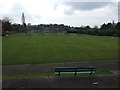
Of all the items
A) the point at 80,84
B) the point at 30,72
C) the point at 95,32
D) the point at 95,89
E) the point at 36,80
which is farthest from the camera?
the point at 95,32

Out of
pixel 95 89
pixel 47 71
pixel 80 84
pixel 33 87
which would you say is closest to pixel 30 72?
pixel 47 71

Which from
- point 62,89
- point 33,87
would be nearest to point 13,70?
point 33,87

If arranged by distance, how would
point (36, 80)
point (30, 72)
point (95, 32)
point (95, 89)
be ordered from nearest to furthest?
point (95, 89), point (36, 80), point (30, 72), point (95, 32)

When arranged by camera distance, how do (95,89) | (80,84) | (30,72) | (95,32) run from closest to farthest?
(95,89)
(80,84)
(30,72)
(95,32)

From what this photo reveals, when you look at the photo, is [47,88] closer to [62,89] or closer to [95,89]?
[62,89]

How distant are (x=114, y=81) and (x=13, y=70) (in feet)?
25.3

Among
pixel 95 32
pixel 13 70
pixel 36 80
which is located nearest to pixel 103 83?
A: pixel 36 80

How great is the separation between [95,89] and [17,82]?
3.93 meters

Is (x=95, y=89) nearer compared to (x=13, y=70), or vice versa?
(x=95, y=89)

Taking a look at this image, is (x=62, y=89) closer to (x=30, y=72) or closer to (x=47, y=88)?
(x=47, y=88)

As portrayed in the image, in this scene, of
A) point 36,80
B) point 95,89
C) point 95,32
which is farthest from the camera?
point 95,32

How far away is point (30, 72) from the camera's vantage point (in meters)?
12.1

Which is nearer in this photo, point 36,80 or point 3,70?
point 36,80

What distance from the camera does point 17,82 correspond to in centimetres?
838
